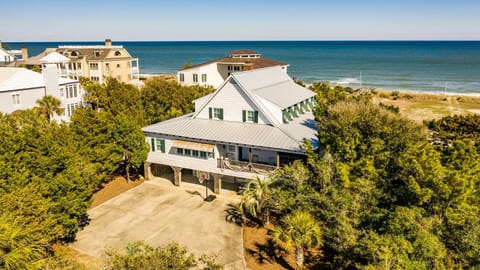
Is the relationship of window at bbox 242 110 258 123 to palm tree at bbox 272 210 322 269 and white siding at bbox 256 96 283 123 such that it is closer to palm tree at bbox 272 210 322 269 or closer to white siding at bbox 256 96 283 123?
white siding at bbox 256 96 283 123

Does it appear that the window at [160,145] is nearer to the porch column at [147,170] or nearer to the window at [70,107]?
the porch column at [147,170]

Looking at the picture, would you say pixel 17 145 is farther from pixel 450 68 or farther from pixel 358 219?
pixel 450 68

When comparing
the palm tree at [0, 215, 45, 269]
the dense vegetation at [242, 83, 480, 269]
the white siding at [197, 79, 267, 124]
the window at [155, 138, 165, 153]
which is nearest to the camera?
the palm tree at [0, 215, 45, 269]

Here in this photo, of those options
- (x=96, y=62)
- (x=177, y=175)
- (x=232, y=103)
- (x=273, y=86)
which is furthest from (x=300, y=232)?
(x=96, y=62)

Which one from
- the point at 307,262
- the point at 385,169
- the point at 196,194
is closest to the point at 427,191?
the point at 385,169

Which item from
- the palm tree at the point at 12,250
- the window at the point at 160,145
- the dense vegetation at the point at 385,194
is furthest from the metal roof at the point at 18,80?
the palm tree at the point at 12,250

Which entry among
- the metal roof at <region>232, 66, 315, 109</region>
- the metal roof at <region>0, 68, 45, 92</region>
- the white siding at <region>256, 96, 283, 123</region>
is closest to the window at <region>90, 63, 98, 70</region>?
the metal roof at <region>0, 68, 45, 92</region>
